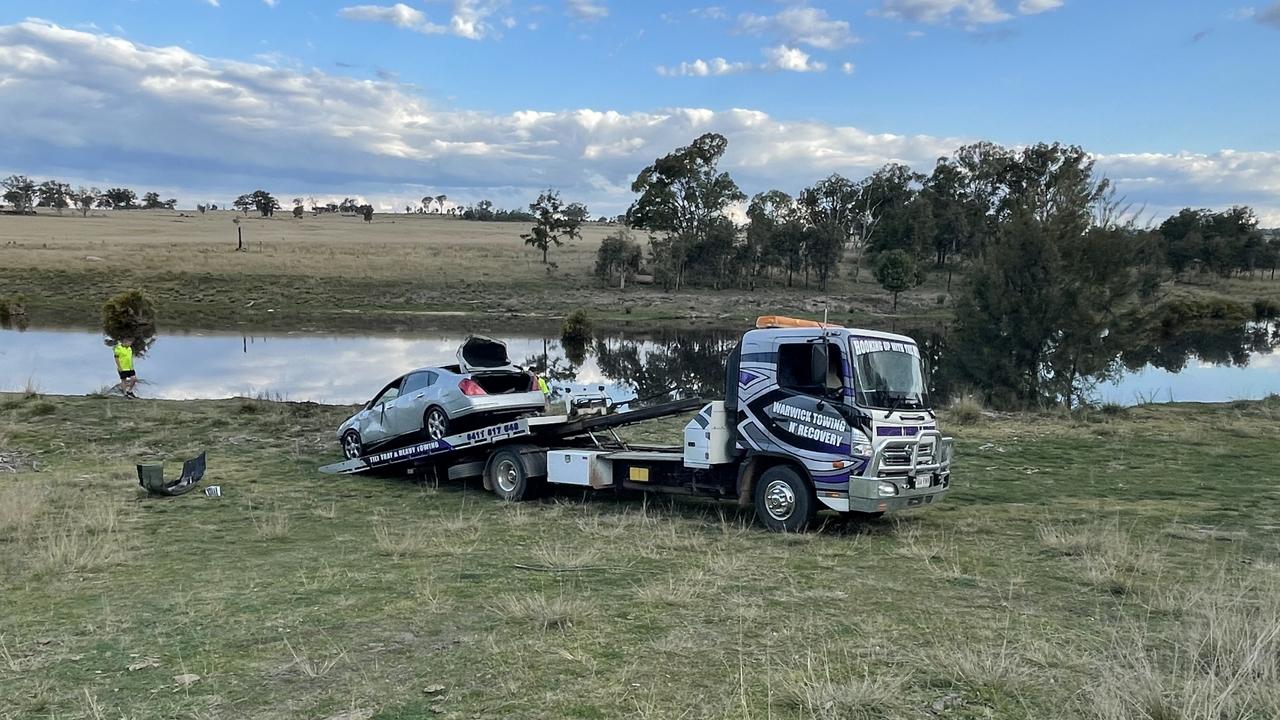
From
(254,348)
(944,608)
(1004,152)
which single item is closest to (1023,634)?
(944,608)

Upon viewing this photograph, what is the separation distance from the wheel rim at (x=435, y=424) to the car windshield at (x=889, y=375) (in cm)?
688

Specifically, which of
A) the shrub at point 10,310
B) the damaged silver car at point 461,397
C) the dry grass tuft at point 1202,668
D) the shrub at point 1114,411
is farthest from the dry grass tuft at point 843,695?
the shrub at point 10,310

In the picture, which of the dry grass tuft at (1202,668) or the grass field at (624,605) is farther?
→ the grass field at (624,605)

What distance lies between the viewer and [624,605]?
713 centimetres

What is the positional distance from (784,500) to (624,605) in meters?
3.80

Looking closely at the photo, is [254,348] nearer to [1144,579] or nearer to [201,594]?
[201,594]

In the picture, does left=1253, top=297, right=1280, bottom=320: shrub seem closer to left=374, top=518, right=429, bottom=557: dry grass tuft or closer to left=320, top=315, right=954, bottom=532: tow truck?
left=320, top=315, right=954, bottom=532: tow truck

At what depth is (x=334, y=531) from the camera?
1066 centimetres

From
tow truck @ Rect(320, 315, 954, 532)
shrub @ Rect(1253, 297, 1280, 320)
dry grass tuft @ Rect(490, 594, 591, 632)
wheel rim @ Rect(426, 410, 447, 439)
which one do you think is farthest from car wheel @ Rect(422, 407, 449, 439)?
shrub @ Rect(1253, 297, 1280, 320)

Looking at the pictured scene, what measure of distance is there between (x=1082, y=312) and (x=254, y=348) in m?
34.9

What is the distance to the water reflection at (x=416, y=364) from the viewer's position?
28906 mm

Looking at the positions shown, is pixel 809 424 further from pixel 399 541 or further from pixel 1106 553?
pixel 399 541

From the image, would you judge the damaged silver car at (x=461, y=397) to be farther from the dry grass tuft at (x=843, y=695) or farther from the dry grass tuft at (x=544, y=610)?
the dry grass tuft at (x=843, y=695)

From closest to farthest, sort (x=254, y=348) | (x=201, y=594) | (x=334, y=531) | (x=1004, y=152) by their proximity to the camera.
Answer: (x=201, y=594) < (x=334, y=531) < (x=254, y=348) < (x=1004, y=152)
